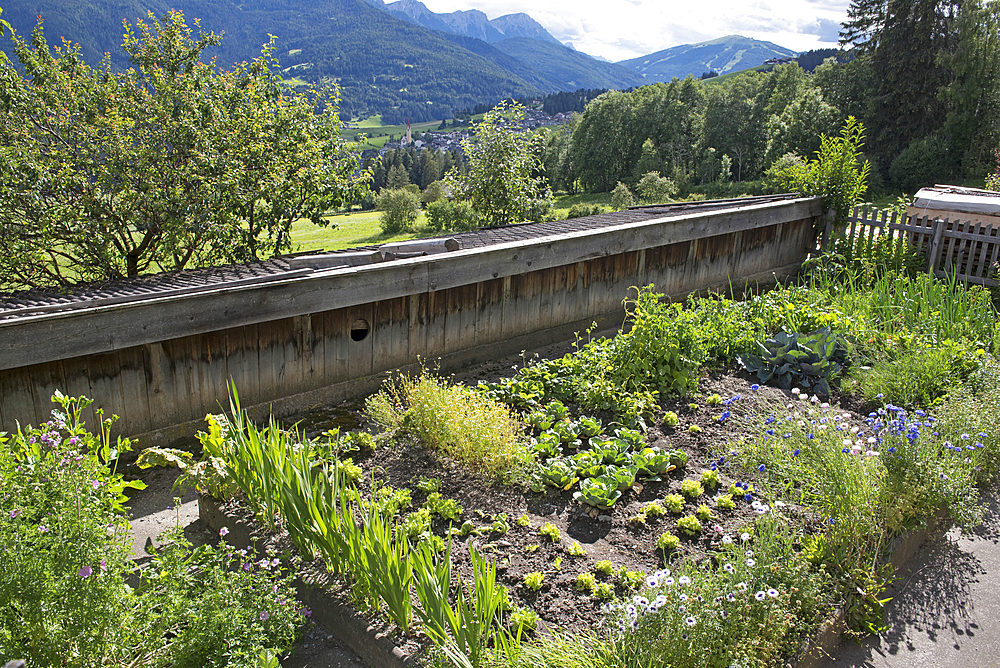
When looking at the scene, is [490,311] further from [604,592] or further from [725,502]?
[604,592]

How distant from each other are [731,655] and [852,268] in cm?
735

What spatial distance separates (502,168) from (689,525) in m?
8.27

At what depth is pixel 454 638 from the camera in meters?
2.61

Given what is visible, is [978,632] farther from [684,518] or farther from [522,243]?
[522,243]

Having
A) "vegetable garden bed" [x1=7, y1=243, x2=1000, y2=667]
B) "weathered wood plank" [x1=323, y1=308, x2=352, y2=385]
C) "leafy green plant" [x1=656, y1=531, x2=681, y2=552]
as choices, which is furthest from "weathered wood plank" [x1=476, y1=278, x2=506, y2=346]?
"leafy green plant" [x1=656, y1=531, x2=681, y2=552]

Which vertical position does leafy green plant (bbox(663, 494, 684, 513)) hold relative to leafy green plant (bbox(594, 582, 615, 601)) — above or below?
above

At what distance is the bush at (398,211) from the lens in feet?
110

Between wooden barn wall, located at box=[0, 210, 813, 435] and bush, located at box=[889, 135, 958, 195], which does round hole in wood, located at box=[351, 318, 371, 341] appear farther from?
bush, located at box=[889, 135, 958, 195]

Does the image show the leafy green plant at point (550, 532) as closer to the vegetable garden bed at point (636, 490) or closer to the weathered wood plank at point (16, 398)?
the vegetable garden bed at point (636, 490)

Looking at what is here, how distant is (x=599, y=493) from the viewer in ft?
12.7

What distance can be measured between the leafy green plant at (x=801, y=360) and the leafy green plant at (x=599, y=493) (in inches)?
93.9

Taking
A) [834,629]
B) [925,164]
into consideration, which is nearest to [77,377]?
[834,629]

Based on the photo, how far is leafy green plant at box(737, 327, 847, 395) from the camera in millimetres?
5633

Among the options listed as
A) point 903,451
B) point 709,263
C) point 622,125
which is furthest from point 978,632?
point 622,125
